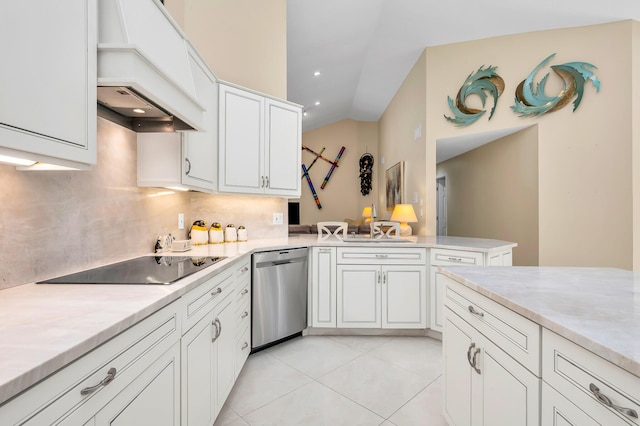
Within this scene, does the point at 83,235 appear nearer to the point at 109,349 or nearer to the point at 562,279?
the point at 109,349

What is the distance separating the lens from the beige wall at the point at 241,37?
8.40 ft

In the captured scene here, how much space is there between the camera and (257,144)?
8.64ft

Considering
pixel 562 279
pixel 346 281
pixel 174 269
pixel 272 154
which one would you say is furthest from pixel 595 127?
pixel 174 269

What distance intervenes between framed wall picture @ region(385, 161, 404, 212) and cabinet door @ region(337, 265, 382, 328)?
7.04ft

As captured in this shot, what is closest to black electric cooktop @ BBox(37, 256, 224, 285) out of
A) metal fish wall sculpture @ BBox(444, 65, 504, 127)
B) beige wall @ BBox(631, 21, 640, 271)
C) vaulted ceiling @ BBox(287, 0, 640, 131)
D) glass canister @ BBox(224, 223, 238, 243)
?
glass canister @ BBox(224, 223, 238, 243)

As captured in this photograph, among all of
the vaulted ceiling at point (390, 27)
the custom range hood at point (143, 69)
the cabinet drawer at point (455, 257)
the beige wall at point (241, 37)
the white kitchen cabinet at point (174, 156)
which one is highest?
the vaulted ceiling at point (390, 27)

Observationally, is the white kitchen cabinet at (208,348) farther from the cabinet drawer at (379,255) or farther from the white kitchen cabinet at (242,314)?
the cabinet drawer at (379,255)

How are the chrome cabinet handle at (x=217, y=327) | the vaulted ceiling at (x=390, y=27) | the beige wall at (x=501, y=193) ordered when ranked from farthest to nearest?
the beige wall at (x=501, y=193), the vaulted ceiling at (x=390, y=27), the chrome cabinet handle at (x=217, y=327)

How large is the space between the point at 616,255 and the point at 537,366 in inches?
116

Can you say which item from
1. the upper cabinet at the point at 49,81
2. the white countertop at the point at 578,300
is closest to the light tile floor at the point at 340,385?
the white countertop at the point at 578,300

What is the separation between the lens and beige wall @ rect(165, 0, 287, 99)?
2561 mm

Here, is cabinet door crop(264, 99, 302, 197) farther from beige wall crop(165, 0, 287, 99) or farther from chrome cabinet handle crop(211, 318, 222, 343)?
chrome cabinet handle crop(211, 318, 222, 343)

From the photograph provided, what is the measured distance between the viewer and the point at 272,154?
2750mm

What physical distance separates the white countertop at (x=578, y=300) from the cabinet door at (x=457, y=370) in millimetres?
230
